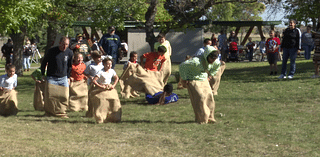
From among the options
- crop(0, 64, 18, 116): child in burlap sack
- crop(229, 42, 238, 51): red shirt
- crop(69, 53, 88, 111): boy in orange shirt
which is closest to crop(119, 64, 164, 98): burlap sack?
→ crop(69, 53, 88, 111): boy in orange shirt

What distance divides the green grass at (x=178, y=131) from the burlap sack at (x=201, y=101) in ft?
0.61

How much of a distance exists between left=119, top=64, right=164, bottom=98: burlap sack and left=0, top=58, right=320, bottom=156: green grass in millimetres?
421

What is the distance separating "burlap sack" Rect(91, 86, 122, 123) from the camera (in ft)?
29.9

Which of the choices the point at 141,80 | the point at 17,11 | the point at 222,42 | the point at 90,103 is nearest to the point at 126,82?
the point at 141,80

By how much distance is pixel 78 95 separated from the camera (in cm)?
1124

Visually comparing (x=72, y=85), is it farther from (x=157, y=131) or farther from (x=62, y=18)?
(x=62, y=18)

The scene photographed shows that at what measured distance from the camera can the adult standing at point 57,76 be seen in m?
9.55

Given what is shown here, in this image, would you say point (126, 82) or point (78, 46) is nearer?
point (126, 82)

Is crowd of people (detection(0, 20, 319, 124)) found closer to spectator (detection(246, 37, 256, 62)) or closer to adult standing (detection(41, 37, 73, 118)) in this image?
adult standing (detection(41, 37, 73, 118))

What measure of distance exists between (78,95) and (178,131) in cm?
387

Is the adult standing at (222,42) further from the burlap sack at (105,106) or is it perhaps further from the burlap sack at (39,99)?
the burlap sack at (105,106)

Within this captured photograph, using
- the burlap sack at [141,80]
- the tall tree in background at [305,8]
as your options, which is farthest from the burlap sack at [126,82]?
the tall tree in background at [305,8]

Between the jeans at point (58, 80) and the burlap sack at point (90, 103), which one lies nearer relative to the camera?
the burlap sack at point (90, 103)

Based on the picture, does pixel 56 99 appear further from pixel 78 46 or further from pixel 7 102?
pixel 78 46
